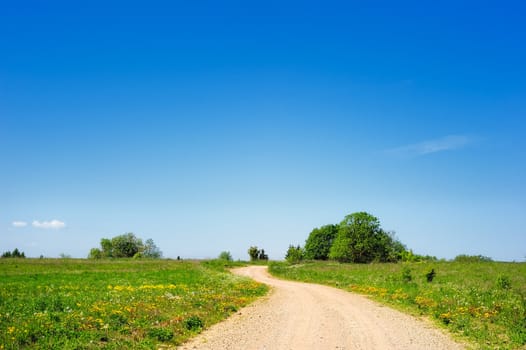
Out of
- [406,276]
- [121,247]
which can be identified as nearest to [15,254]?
[121,247]

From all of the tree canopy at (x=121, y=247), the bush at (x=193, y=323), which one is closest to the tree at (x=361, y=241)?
the bush at (x=193, y=323)

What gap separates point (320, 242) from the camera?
114m

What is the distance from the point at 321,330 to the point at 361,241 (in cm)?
6479

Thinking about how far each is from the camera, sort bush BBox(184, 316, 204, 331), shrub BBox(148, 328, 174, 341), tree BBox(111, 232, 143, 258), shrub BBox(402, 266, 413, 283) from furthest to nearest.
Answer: tree BBox(111, 232, 143, 258) → shrub BBox(402, 266, 413, 283) → bush BBox(184, 316, 204, 331) → shrub BBox(148, 328, 174, 341)

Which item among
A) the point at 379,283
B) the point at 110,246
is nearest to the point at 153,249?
the point at 110,246

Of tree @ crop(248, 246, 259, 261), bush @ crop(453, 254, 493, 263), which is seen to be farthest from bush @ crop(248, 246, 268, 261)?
bush @ crop(453, 254, 493, 263)

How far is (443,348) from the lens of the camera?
551 inches

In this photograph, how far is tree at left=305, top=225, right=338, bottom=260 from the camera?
112500mm

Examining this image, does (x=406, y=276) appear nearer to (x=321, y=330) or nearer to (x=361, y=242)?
(x=321, y=330)

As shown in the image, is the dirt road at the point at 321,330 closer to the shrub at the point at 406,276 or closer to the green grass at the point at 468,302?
the green grass at the point at 468,302

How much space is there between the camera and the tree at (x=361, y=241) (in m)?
78.4

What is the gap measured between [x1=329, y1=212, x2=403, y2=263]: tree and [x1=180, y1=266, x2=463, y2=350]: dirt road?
5565 cm

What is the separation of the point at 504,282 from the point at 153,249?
147 metres

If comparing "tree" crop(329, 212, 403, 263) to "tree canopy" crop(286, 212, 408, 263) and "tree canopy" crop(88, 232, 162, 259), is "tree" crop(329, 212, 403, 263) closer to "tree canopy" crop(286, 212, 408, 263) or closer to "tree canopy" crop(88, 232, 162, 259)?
"tree canopy" crop(286, 212, 408, 263)
